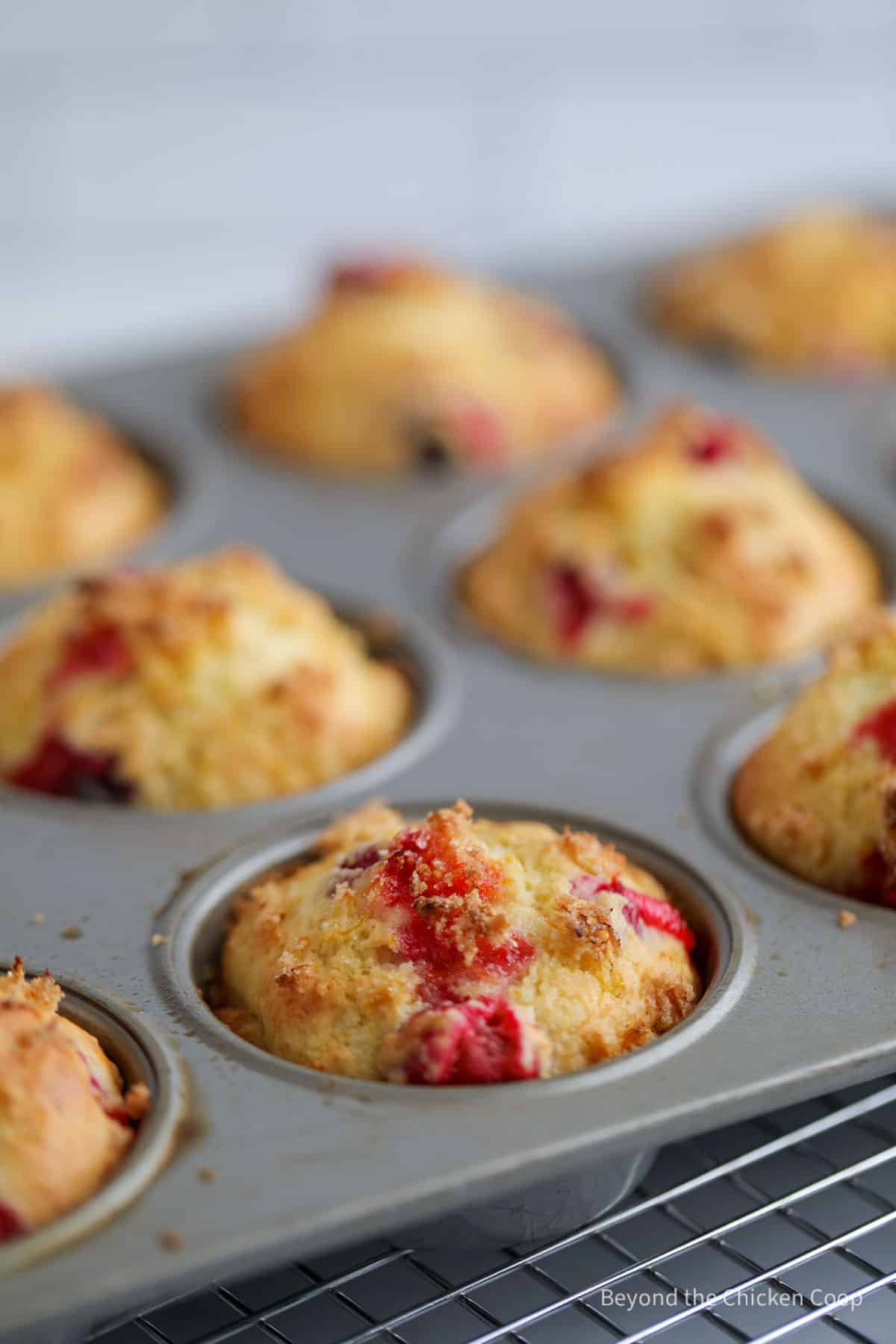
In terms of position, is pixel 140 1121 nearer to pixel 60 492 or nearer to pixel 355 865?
pixel 355 865

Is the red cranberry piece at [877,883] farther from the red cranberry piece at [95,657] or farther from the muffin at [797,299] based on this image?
the muffin at [797,299]

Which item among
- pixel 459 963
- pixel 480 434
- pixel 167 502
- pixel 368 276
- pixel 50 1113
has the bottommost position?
pixel 50 1113

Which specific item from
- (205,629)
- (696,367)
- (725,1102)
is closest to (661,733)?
(205,629)

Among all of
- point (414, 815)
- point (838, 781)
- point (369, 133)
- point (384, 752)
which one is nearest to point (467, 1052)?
point (414, 815)

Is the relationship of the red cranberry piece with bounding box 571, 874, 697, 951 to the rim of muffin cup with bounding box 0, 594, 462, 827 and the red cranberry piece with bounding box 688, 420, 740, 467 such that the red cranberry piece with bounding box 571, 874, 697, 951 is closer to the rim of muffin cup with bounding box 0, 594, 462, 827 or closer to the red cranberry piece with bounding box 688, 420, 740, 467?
the rim of muffin cup with bounding box 0, 594, 462, 827

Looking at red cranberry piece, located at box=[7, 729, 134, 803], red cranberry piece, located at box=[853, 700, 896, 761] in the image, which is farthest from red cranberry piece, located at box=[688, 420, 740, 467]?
red cranberry piece, located at box=[7, 729, 134, 803]

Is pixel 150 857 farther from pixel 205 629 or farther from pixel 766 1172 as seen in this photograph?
pixel 766 1172

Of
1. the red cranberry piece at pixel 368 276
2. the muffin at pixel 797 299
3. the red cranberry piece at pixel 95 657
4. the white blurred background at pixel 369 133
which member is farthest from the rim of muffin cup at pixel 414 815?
the white blurred background at pixel 369 133
